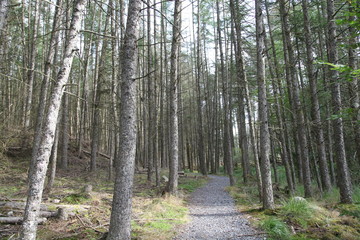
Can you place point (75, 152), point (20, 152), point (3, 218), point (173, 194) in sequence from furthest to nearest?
point (75, 152) < point (20, 152) < point (173, 194) < point (3, 218)

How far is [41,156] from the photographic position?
3.92 meters

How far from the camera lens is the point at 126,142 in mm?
4121

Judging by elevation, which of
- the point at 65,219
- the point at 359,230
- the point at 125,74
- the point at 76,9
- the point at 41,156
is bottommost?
the point at 359,230

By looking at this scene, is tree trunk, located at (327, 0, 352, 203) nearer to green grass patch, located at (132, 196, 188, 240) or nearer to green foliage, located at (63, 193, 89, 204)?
green grass patch, located at (132, 196, 188, 240)

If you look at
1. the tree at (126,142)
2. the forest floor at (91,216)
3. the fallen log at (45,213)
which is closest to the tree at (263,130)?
the forest floor at (91,216)

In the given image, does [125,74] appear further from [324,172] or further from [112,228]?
[324,172]

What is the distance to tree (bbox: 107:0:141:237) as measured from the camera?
3895 millimetres

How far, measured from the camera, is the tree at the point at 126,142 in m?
3.89

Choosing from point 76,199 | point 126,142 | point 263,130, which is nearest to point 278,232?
point 263,130

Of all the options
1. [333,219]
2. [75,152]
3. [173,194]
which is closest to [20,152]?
[75,152]

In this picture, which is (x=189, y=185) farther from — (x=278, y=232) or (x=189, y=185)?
(x=278, y=232)

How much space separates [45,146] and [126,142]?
1.38 meters

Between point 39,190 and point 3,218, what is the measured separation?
1.76m

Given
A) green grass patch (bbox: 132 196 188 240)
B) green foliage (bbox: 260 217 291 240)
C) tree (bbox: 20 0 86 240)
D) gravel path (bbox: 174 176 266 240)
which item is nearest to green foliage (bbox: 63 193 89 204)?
green grass patch (bbox: 132 196 188 240)
